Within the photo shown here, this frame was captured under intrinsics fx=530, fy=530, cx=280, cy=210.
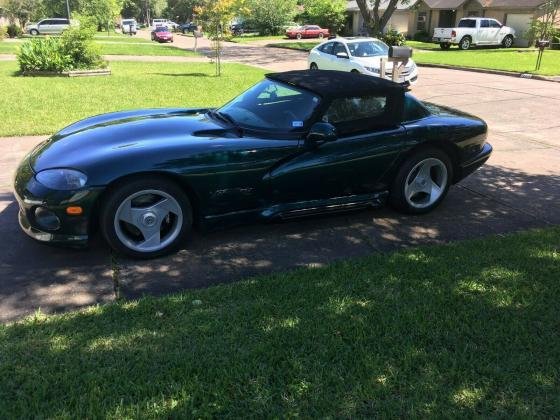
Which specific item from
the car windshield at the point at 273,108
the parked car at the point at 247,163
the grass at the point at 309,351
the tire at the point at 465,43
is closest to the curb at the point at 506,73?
the tire at the point at 465,43

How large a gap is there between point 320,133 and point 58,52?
13686 millimetres

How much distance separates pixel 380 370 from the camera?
2.75 m

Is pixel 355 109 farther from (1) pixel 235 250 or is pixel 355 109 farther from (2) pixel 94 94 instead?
(2) pixel 94 94

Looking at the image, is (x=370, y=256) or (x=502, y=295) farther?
(x=370, y=256)

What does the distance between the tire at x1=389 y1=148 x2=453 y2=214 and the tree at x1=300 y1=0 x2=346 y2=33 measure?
47.7 meters

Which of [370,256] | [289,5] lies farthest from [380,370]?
[289,5]

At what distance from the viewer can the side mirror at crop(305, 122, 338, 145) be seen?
423 cm

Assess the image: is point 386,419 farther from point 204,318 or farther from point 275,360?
point 204,318

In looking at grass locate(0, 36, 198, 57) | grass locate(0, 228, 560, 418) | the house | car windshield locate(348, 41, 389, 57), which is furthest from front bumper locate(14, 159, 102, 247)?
the house

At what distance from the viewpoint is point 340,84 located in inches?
186

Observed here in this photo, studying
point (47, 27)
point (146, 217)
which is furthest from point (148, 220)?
point (47, 27)

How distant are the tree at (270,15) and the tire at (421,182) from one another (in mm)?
52660

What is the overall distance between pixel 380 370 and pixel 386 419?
1.12 feet

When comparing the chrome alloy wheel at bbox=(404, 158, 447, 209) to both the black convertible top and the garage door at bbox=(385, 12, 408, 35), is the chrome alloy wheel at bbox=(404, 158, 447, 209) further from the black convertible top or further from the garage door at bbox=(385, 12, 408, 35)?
the garage door at bbox=(385, 12, 408, 35)
